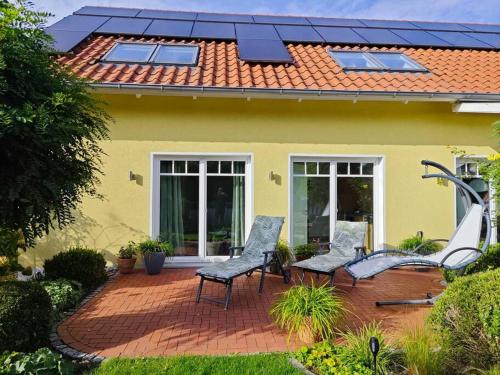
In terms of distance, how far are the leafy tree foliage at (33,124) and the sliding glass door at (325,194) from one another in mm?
5506

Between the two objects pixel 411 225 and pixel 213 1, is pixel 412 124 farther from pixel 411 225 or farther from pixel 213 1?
pixel 213 1

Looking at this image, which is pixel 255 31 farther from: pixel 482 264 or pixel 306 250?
pixel 482 264

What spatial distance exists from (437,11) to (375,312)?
53.4 feet

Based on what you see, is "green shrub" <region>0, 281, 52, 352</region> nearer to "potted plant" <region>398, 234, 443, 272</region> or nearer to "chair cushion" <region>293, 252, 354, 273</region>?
"chair cushion" <region>293, 252, 354, 273</region>

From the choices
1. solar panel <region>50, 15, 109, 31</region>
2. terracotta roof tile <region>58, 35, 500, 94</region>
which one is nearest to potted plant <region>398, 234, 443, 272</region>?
terracotta roof tile <region>58, 35, 500, 94</region>

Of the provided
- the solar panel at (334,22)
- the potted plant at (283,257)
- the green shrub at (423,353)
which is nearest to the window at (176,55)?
the potted plant at (283,257)

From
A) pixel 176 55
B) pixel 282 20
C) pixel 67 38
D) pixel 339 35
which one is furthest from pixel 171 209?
pixel 282 20

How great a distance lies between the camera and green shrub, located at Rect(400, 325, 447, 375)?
3.33 m

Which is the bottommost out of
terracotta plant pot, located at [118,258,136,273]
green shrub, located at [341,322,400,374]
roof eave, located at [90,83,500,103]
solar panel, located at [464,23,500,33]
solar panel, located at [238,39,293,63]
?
green shrub, located at [341,322,400,374]

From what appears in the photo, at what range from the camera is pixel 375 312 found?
538 cm

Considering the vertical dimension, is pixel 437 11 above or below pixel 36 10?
above

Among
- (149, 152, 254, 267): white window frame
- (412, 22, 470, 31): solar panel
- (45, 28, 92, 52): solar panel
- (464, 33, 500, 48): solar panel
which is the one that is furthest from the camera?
(412, 22, 470, 31): solar panel

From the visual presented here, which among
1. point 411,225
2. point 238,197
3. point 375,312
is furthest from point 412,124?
point 375,312

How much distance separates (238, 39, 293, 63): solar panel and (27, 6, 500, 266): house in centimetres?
11
